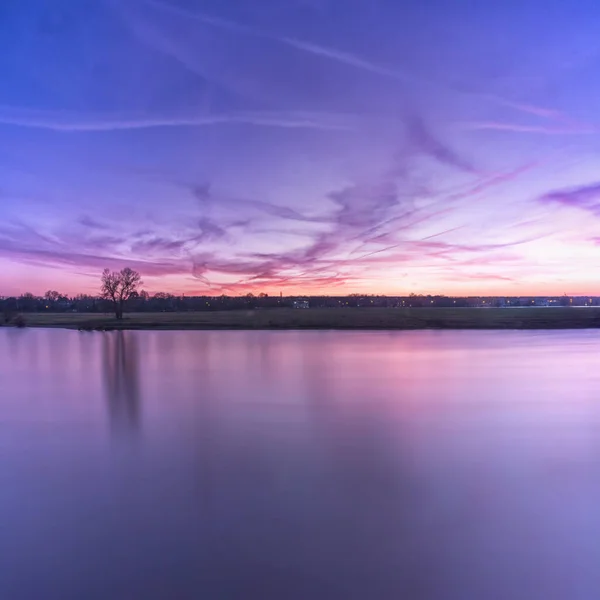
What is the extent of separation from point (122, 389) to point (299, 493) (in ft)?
32.9

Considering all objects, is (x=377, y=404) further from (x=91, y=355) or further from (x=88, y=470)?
(x=91, y=355)

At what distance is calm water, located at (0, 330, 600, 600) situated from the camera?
4211mm

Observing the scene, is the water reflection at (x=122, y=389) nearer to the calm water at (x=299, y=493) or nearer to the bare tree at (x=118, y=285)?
the calm water at (x=299, y=493)

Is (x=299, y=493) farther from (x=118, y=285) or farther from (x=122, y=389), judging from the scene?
(x=118, y=285)

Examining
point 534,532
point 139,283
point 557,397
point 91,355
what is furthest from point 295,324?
point 534,532

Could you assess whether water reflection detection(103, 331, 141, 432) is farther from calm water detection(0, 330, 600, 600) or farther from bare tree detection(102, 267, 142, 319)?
bare tree detection(102, 267, 142, 319)

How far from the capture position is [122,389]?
46.8 feet

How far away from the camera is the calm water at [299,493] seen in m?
4.21

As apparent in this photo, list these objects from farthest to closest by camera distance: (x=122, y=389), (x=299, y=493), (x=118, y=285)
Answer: (x=118, y=285), (x=122, y=389), (x=299, y=493)

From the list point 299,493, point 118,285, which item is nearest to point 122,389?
point 299,493

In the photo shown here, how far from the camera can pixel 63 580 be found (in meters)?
4.20

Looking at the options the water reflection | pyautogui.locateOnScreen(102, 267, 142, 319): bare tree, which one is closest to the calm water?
the water reflection

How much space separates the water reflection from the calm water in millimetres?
125

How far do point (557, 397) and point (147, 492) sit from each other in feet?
39.9
